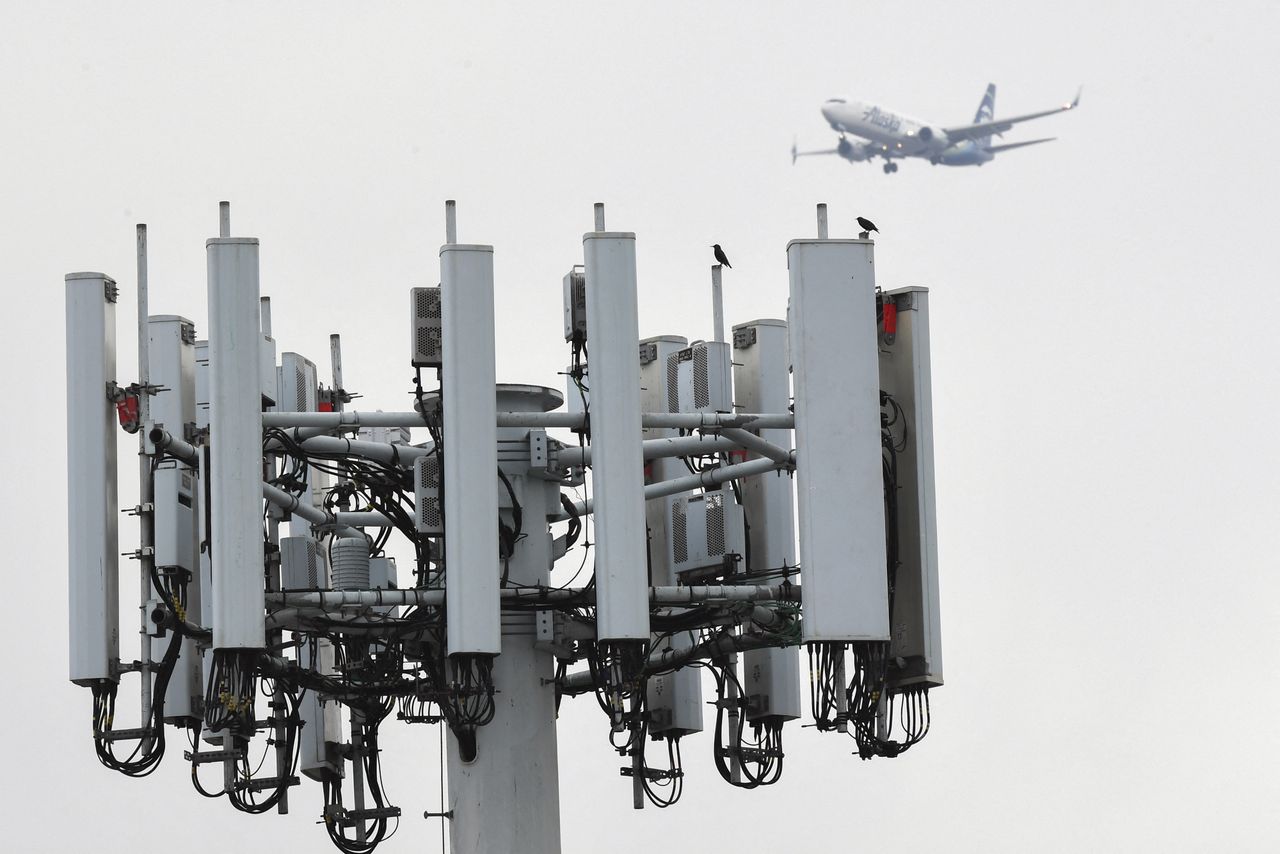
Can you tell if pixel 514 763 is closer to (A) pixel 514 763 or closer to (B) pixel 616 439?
(A) pixel 514 763

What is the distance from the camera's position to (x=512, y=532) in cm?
3328

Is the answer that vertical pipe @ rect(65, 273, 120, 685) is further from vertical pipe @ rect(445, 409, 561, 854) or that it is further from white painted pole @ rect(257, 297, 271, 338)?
vertical pipe @ rect(445, 409, 561, 854)

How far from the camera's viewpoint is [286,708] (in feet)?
118

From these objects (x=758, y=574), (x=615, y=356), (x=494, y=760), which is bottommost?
(x=494, y=760)

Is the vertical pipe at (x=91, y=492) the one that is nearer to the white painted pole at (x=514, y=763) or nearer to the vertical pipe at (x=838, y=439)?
the white painted pole at (x=514, y=763)

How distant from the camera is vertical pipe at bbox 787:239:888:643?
31.0m

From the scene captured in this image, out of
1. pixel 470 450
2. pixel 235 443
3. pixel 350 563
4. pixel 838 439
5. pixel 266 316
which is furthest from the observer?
pixel 266 316

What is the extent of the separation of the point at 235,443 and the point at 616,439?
459 centimetres

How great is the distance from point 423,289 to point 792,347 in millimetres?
4664

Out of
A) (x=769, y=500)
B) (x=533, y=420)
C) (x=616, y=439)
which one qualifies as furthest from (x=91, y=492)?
(x=769, y=500)

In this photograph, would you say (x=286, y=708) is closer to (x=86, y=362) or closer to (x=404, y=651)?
(x=404, y=651)

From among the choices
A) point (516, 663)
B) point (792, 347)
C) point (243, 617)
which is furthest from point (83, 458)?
point (792, 347)

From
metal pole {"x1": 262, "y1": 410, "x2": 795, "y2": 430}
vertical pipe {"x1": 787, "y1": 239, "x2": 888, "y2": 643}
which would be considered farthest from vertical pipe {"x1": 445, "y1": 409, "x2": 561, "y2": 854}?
vertical pipe {"x1": 787, "y1": 239, "x2": 888, "y2": 643}

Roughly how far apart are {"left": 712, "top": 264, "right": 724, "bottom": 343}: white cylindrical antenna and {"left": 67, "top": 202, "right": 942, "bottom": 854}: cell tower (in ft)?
0.21
